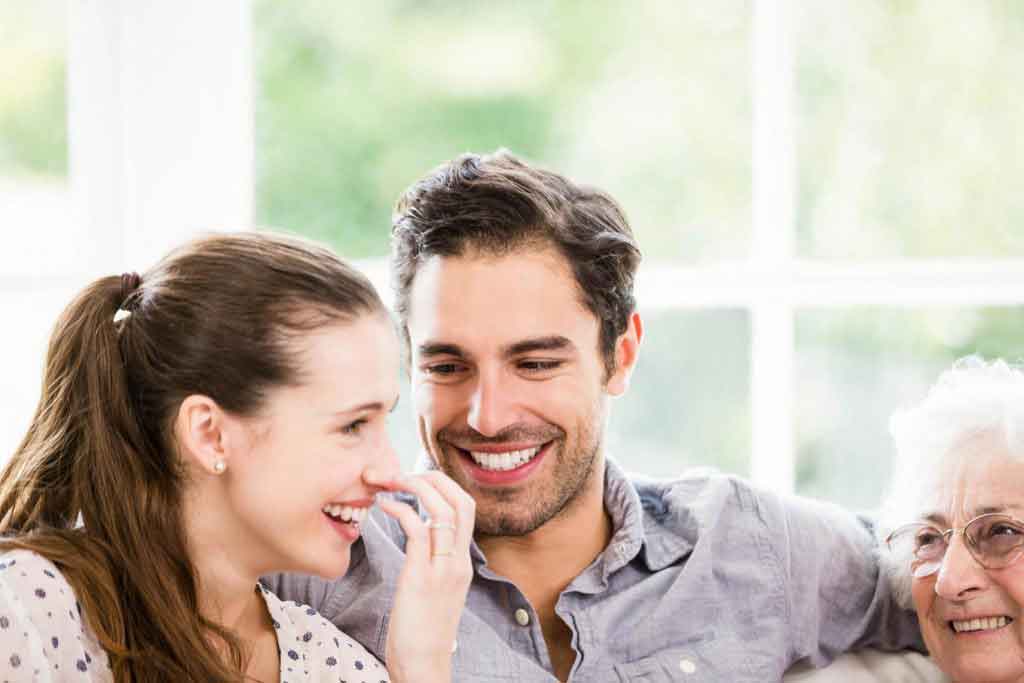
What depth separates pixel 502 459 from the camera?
2105 mm

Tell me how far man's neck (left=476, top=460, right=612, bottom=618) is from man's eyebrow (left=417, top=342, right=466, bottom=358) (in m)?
0.35

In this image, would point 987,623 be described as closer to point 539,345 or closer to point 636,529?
point 636,529

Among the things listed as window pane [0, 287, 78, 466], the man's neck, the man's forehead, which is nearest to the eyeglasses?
the man's neck

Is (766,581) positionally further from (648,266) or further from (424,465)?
(648,266)

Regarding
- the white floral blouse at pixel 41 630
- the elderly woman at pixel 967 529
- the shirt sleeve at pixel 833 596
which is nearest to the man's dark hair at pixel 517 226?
the shirt sleeve at pixel 833 596

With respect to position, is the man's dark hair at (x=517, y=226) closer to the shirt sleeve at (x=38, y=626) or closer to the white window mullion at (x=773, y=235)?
the shirt sleeve at (x=38, y=626)

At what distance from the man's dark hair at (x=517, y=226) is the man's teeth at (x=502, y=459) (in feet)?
0.80

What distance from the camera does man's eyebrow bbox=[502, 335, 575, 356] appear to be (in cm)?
205

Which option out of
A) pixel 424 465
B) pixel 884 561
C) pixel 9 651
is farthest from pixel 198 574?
pixel 884 561

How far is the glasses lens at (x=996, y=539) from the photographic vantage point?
1938 mm

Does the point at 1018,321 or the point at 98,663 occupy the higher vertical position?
the point at 1018,321

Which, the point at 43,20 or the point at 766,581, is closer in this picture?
the point at 766,581

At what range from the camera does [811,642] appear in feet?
7.11

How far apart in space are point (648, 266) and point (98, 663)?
1.94 metres
